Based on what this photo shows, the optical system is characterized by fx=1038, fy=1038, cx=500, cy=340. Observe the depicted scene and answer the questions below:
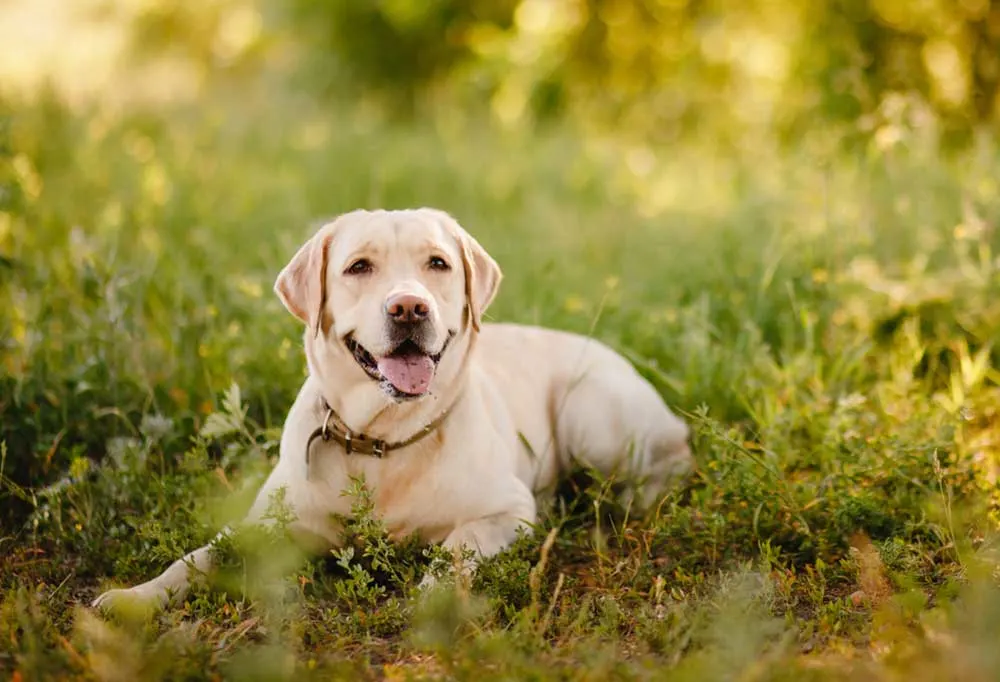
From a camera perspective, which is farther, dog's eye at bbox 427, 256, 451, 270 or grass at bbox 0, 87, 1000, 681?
dog's eye at bbox 427, 256, 451, 270

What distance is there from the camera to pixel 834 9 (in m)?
8.26

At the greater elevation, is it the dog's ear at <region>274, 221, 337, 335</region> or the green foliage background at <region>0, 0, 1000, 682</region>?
the dog's ear at <region>274, 221, 337, 335</region>

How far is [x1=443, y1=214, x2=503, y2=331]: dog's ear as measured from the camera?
3.20 meters

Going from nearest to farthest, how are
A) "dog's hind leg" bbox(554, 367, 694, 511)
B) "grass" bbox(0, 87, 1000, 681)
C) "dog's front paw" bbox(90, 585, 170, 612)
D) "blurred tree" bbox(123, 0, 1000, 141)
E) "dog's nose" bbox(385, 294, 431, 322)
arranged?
"grass" bbox(0, 87, 1000, 681)
"dog's front paw" bbox(90, 585, 170, 612)
"dog's nose" bbox(385, 294, 431, 322)
"dog's hind leg" bbox(554, 367, 694, 511)
"blurred tree" bbox(123, 0, 1000, 141)

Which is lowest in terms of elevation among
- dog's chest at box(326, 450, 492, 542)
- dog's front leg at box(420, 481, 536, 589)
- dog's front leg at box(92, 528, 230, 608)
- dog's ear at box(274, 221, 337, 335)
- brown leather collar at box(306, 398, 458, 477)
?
dog's front leg at box(92, 528, 230, 608)

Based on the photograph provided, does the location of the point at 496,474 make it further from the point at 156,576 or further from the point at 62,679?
the point at 62,679

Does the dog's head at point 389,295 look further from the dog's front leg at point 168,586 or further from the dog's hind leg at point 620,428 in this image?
the dog's hind leg at point 620,428

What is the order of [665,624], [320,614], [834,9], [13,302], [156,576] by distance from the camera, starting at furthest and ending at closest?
[834,9] → [13,302] → [156,576] → [320,614] → [665,624]

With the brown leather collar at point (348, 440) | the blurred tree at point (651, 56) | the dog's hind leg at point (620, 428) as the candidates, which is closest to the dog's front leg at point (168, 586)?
the brown leather collar at point (348, 440)

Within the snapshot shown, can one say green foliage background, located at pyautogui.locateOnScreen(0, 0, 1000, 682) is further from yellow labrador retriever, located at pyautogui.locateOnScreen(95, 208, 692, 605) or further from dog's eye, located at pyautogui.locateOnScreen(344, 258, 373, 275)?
dog's eye, located at pyautogui.locateOnScreen(344, 258, 373, 275)

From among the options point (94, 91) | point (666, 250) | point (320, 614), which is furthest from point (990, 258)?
point (94, 91)

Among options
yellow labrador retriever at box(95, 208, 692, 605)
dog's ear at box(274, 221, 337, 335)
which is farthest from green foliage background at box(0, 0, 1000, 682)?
dog's ear at box(274, 221, 337, 335)

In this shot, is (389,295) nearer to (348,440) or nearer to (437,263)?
(437,263)

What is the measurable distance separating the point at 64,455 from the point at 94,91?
18.5 ft
